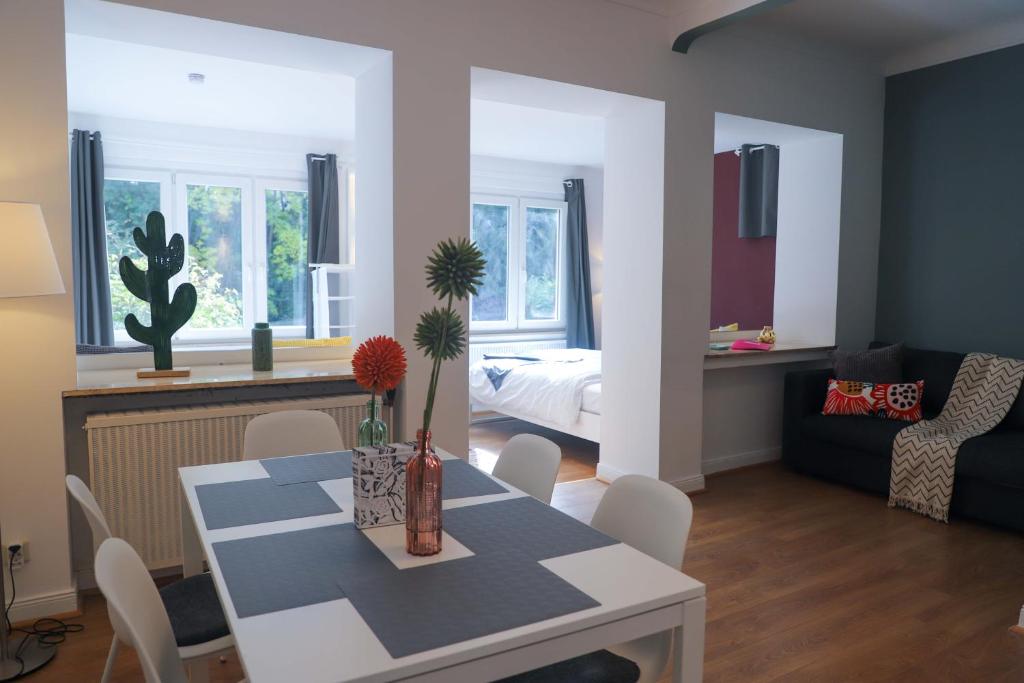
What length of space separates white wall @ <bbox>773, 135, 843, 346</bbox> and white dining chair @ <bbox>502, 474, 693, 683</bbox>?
3.65 m

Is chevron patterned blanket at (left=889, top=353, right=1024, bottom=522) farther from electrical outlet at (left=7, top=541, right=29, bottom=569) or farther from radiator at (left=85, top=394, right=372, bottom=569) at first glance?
electrical outlet at (left=7, top=541, right=29, bottom=569)

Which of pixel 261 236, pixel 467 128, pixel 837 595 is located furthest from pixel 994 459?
pixel 261 236

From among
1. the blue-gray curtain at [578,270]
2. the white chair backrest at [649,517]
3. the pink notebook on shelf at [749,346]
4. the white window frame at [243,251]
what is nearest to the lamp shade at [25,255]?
the white chair backrest at [649,517]

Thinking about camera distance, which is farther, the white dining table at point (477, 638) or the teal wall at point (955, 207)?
the teal wall at point (955, 207)

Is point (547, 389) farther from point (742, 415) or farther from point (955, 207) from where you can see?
point (955, 207)

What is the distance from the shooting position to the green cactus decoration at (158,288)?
9.75 ft

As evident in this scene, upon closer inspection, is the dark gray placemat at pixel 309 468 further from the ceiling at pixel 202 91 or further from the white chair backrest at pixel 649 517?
the ceiling at pixel 202 91

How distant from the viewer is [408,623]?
3.98 ft

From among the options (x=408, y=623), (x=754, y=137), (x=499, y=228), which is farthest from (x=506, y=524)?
(x=499, y=228)

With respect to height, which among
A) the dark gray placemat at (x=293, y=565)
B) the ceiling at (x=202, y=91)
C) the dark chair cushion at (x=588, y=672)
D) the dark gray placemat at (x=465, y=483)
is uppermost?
the ceiling at (x=202, y=91)

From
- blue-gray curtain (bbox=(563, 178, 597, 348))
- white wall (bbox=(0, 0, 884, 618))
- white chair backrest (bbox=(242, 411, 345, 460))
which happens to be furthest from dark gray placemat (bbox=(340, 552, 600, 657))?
blue-gray curtain (bbox=(563, 178, 597, 348))

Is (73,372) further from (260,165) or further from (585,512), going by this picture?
(260,165)

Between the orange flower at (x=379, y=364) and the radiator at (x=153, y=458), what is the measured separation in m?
1.65

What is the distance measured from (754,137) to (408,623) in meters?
4.58
